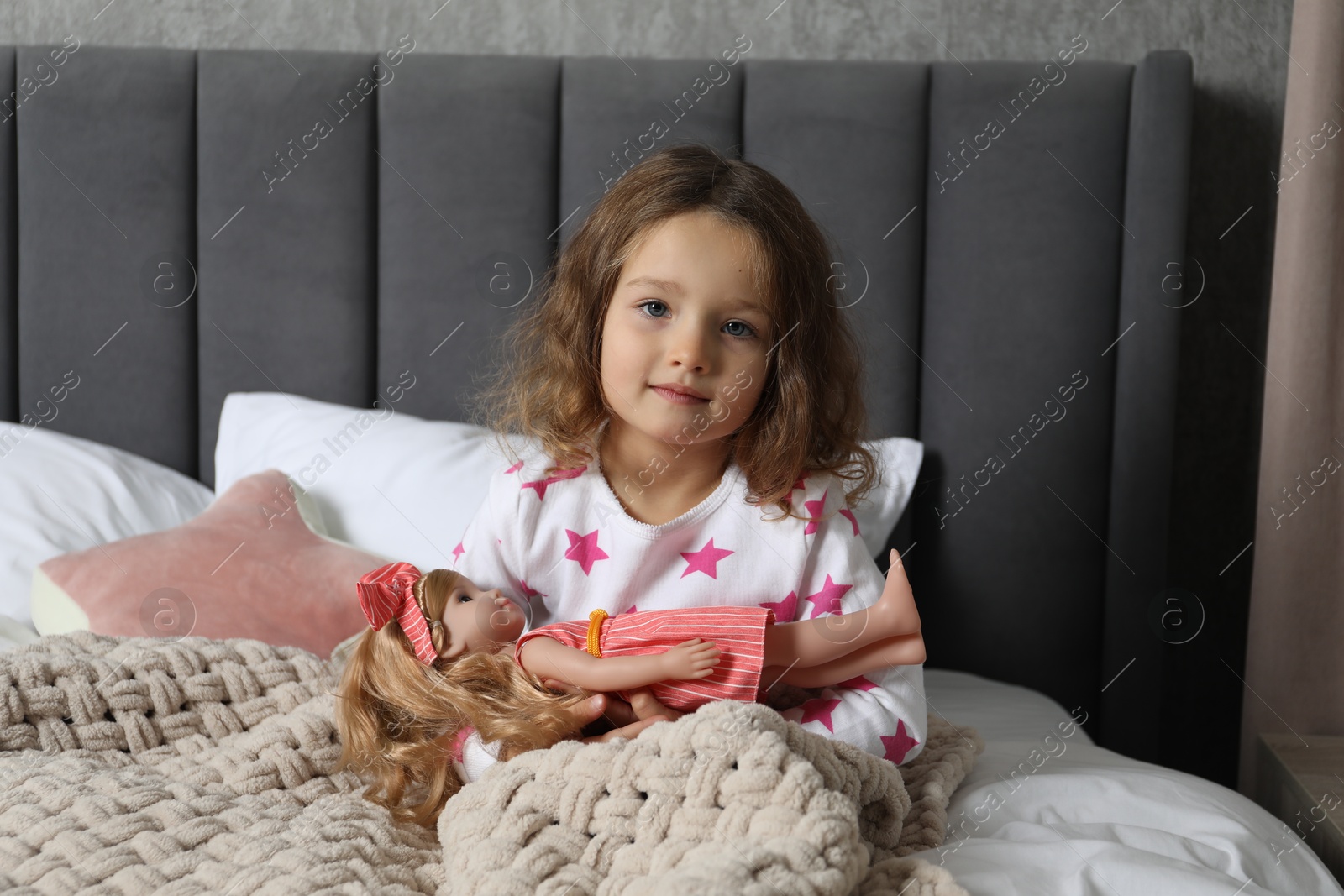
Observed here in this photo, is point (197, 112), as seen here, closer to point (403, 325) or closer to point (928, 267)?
point (403, 325)

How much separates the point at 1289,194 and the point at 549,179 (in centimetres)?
97

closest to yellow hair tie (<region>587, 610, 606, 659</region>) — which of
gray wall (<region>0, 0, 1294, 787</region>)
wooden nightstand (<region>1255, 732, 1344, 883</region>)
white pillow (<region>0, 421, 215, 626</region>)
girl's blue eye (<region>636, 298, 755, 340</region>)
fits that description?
girl's blue eye (<region>636, 298, 755, 340</region>)

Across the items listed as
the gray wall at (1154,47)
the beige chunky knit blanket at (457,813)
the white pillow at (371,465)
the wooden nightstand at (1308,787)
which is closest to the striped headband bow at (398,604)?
the beige chunky knit blanket at (457,813)

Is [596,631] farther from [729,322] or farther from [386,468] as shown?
[386,468]

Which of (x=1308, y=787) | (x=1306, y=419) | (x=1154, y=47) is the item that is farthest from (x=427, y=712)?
(x=1154, y=47)

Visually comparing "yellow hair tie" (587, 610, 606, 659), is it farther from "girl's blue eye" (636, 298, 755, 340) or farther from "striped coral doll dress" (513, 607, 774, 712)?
"girl's blue eye" (636, 298, 755, 340)

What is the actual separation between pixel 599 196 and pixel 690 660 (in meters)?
0.86

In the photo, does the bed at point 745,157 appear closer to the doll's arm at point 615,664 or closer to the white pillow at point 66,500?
the white pillow at point 66,500

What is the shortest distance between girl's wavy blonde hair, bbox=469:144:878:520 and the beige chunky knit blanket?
1.00ft

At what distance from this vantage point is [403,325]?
148 centimetres

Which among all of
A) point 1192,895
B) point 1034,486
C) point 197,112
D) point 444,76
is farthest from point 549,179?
Answer: point 1192,895

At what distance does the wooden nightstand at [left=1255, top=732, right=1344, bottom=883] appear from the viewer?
1006 mm

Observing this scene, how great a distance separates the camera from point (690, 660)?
784mm

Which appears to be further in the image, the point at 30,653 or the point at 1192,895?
the point at 30,653
